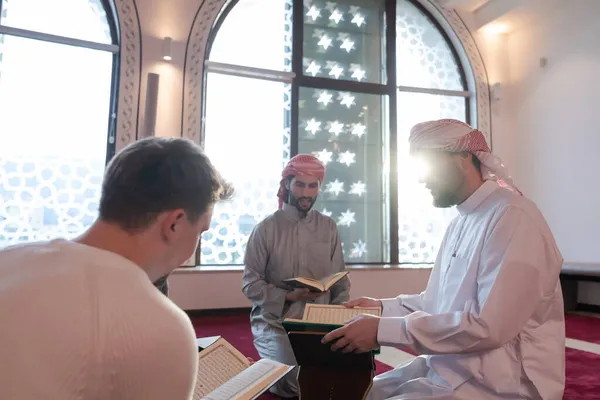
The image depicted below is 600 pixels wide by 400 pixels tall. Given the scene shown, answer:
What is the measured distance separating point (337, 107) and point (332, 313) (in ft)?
14.0

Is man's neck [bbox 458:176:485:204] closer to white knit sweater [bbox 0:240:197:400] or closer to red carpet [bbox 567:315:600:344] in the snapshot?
white knit sweater [bbox 0:240:197:400]

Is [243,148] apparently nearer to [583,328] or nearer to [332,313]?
[583,328]

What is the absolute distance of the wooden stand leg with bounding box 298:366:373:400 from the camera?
1.69m

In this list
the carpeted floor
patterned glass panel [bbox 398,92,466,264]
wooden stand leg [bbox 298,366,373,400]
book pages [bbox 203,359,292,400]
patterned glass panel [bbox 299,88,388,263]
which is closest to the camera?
book pages [bbox 203,359,292,400]

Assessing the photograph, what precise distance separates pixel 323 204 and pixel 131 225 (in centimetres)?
481

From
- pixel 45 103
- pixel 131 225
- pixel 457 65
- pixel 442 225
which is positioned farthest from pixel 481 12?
pixel 131 225

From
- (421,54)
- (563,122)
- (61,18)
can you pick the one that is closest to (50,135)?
(61,18)

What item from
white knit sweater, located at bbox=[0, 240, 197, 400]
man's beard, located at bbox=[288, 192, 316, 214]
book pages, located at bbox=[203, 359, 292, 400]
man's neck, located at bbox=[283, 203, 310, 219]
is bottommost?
book pages, located at bbox=[203, 359, 292, 400]

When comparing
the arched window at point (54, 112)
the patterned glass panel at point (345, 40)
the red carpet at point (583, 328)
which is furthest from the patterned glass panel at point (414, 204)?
the arched window at point (54, 112)

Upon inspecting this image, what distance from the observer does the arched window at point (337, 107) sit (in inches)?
209

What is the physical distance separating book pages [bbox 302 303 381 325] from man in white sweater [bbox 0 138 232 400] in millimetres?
973

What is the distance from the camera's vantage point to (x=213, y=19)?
5.14 meters

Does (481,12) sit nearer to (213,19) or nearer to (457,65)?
(457,65)

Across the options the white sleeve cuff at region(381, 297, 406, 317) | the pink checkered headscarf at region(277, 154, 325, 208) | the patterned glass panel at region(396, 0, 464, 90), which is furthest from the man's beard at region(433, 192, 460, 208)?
the patterned glass panel at region(396, 0, 464, 90)
